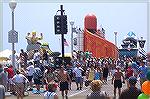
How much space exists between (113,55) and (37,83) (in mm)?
43506

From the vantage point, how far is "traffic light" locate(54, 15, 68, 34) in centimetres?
2395

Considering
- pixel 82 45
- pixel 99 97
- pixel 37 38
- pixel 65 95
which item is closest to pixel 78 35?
pixel 82 45

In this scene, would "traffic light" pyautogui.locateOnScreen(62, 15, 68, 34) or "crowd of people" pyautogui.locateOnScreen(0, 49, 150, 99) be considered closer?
"crowd of people" pyautogui.locateOnScreen(0, 49, 150, 99)

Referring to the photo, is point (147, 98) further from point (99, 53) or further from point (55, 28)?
point (99, 53)

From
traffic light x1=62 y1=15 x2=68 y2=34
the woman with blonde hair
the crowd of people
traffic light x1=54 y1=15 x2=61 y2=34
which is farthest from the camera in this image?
traffic light x1=54 y1=15 x2=61 y2=34

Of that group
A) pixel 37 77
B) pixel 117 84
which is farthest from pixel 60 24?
pixel 117 84

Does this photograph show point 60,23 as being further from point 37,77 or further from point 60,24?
point 37,77

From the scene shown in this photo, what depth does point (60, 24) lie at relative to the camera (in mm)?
24016

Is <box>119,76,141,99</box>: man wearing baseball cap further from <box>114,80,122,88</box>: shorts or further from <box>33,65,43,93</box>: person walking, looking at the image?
<box>33,65,43,93</box>: person walking

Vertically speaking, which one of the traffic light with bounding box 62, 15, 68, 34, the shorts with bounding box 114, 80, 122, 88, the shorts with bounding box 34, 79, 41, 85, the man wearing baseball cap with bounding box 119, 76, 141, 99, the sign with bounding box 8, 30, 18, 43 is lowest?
the shorts with bounding box 34, 79, 41, 85

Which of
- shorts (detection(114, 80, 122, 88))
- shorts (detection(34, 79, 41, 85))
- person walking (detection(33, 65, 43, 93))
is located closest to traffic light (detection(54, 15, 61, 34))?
person walking (detection(33, 65, 43, 93))

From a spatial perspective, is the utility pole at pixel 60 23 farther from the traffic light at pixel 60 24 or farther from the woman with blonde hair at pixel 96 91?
the woman with blonde hair at pixel 96 91

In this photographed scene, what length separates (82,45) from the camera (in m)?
59.4

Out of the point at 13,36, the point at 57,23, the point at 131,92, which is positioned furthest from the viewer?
the point at 57,23
